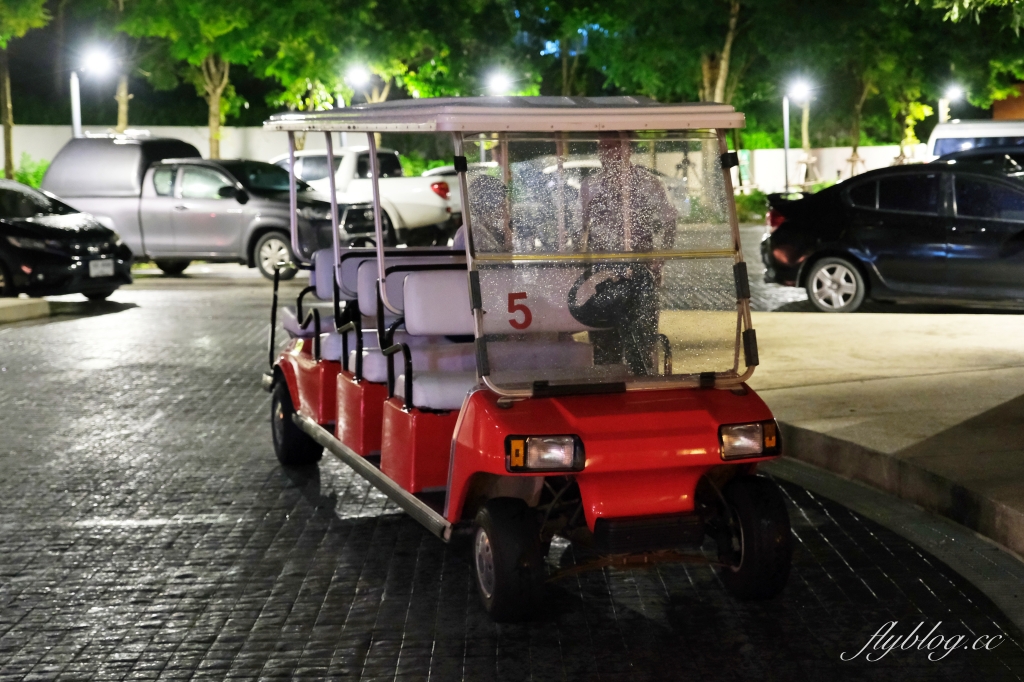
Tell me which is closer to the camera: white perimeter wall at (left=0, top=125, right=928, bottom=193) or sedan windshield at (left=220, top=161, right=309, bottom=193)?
sedan windshield at (left=220, top=161, right=309, bottom=193)

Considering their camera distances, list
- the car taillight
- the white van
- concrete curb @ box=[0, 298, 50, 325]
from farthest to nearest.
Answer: the white van < the car taillight < concrete curb @ box=[0, 298, 50, 325]

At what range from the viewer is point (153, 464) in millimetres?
7602

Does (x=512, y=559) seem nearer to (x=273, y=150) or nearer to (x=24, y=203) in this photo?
(x=24, y=203)

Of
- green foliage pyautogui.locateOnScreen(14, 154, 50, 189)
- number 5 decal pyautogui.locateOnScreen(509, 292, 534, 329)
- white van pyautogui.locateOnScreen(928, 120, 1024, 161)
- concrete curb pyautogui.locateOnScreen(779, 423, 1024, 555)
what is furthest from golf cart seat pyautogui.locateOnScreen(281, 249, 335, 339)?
green foliage pyautogui.locateOnScreen(14, 154, 50, 189)

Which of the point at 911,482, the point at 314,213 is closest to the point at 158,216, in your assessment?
the point at 314,213

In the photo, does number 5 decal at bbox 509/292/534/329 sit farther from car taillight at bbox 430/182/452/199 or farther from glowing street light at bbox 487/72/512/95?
glowing street light at bbox 487/72/512/95

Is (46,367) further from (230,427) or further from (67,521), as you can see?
(67,521)

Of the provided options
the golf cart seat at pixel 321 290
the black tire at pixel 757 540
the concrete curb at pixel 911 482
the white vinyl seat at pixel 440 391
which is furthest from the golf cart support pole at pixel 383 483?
the concrete curb at pixel 911 482

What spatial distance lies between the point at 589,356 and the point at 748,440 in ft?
2.32

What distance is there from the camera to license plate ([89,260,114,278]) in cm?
1537

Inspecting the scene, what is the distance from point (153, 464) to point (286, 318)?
112 cm

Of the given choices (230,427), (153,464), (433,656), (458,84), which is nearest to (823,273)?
(230,427)

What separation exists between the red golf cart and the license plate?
10669mm

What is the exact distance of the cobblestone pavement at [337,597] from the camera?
A: 4527 mm
